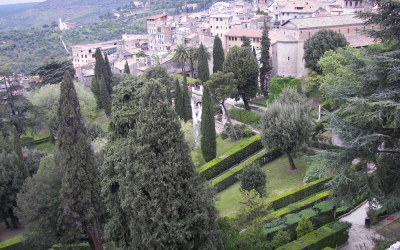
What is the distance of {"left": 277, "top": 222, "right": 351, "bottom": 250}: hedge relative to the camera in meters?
15.6

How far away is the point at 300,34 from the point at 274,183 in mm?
23099

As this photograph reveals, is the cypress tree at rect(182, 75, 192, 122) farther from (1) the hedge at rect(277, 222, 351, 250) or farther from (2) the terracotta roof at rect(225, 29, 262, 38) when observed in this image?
(1) the hedge at rect(277, 222, 351, 250)

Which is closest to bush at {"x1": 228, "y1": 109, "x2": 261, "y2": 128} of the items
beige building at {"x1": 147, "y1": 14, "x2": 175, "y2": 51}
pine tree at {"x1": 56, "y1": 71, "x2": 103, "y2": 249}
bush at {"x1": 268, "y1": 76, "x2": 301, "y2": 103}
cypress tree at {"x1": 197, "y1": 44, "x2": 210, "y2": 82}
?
bush at {"x1": 268, "y1": 76, "x2": 301, "y2": 103}

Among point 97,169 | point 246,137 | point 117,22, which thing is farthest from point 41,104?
point 117,22

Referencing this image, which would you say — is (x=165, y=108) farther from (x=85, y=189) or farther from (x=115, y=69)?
(x=115, y=69)

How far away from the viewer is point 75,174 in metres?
19.3

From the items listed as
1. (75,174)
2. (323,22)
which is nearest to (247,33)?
(323,22)

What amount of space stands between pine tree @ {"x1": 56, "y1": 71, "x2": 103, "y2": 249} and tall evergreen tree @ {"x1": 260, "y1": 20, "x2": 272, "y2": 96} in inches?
1058

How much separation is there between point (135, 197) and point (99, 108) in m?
44.2

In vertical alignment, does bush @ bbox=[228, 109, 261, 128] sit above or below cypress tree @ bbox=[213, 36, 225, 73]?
below

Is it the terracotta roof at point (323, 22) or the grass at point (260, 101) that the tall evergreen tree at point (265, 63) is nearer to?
the grass at point (260, 101)

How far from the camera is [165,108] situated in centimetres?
1194

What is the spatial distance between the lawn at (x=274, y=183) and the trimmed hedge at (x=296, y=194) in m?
1.36

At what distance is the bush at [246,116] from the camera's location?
38.1 metres
